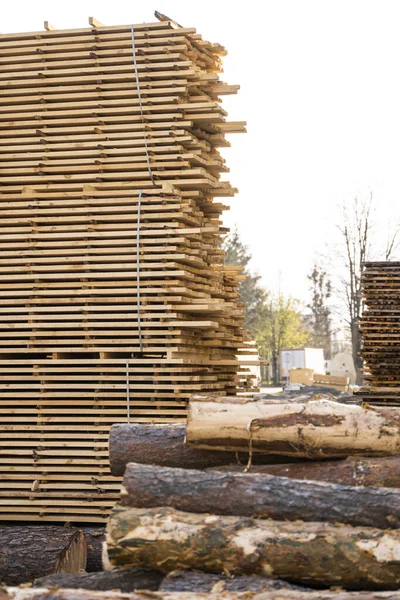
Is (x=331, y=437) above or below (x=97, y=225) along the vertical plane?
below

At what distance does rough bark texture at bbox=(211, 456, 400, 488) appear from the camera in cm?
543

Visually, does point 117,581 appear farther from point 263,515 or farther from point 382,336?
point 382,336

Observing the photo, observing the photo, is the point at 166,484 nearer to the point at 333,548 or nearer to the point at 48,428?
the point at 333,548

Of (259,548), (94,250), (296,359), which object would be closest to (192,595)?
(259,548)

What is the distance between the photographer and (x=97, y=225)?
32.3 ft

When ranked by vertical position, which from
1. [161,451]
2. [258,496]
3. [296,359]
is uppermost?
[296,359]

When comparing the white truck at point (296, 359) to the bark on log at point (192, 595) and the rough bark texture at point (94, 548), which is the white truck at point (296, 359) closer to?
the rough bark texture at point (94, 548)

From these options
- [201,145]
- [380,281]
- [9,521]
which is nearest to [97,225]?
[201,145]

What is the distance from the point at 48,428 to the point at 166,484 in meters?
4.63

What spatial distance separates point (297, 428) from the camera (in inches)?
221

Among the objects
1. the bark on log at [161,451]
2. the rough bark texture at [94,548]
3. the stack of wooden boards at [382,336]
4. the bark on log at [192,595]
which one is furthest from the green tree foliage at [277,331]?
the bark on log at [192,595]

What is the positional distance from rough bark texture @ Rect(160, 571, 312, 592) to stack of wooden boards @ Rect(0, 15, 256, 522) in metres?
4.50

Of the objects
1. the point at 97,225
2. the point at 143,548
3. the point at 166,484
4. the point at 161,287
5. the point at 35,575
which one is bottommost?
the point at 35,575

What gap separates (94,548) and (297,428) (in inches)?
157
